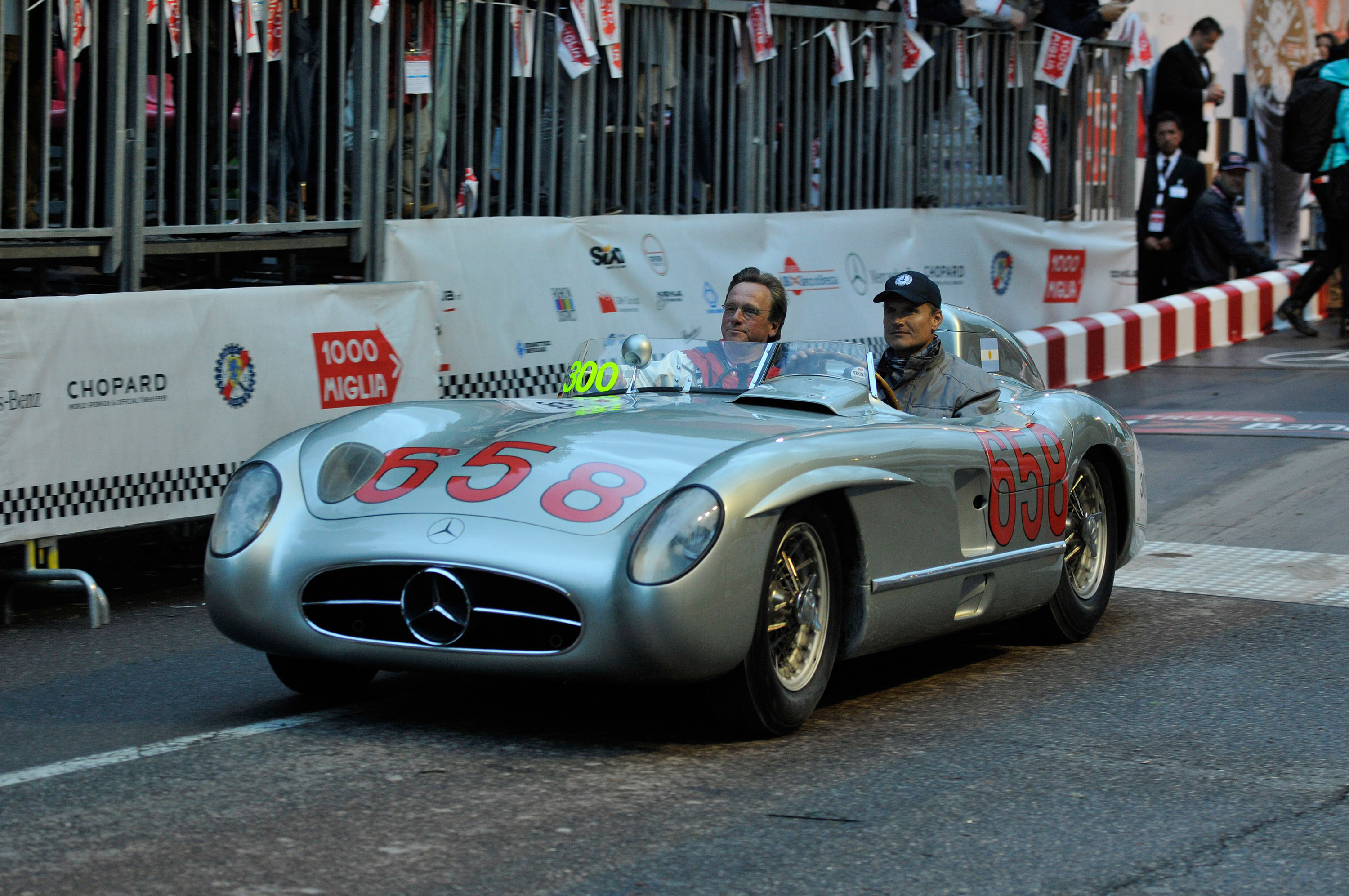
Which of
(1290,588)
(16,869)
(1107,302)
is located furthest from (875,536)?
(1107,302)

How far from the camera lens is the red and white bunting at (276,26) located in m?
8.24

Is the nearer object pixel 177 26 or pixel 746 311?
pixel 746 311

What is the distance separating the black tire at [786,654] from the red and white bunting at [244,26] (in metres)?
4.67

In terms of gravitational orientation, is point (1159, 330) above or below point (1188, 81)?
below

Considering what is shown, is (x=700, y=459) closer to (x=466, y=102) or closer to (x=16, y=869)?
(x=16, y=869)

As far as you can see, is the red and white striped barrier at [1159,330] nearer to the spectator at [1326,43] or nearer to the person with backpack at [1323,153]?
the person with backpack at [1323,153]

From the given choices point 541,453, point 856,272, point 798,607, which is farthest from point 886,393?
point 856,272

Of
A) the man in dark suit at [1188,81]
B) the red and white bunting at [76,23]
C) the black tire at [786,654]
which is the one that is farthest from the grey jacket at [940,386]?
the man in dark suit at [1188,81]

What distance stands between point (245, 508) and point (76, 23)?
3504 millimetres

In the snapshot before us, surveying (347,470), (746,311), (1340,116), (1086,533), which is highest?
(1340,116)

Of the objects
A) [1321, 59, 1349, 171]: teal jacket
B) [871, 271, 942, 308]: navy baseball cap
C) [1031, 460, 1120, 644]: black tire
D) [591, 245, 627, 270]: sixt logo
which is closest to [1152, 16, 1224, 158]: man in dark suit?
[1321, 59, 1349, 171]: teal jacket

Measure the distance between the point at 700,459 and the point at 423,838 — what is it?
134 cm

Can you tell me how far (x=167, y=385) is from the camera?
7121mm

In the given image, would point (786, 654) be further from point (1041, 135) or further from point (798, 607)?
point (1041, 135)
